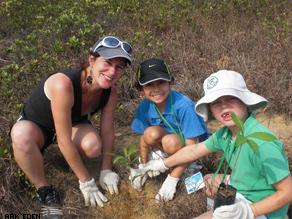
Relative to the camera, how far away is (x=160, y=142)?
2.47m

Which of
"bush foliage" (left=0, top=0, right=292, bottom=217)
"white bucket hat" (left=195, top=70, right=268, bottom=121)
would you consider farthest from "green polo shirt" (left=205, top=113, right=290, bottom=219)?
"bush foliage" (left=0, top=0, right=292, bottom=217)

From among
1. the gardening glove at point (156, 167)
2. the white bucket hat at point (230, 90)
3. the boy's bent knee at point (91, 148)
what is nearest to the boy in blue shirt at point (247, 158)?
the white bucket hat at point (230, 90)

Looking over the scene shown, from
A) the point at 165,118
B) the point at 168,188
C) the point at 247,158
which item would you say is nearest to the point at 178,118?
the point at 165,118

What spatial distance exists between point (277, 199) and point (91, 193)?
1.37m

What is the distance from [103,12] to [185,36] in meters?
1.52

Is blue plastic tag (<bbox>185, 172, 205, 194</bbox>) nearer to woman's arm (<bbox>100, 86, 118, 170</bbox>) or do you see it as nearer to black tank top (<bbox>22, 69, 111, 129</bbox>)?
woman's arm (<bbox>100, 86, 118, 170</bbox>)

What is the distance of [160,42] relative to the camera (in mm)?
4242

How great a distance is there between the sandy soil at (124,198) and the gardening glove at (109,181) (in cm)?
6

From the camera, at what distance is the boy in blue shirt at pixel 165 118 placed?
2.22m

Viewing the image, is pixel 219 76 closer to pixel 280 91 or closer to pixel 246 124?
pixel 246 124

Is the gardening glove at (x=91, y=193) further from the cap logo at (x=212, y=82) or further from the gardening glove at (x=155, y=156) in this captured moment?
the cap logo at (x=212, y=82)

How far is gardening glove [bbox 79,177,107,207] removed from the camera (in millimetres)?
2199

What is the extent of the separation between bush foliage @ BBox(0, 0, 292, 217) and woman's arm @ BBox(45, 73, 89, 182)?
19.6 inches

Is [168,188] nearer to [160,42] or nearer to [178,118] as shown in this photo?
[178,118]
